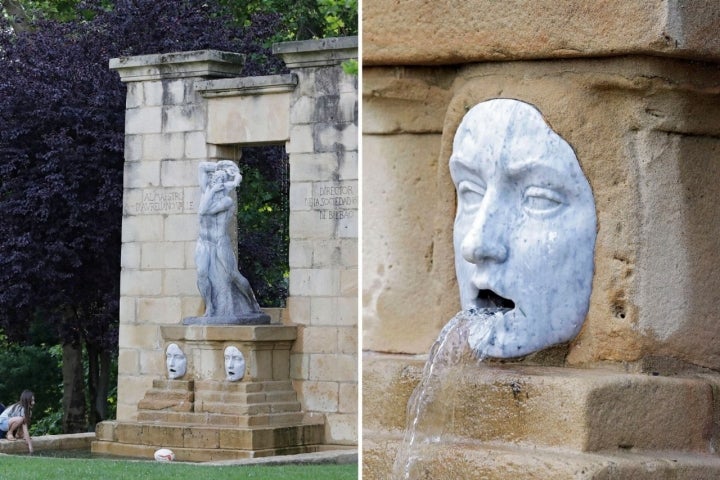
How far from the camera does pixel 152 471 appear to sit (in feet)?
42.2

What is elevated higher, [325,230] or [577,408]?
[325,230]

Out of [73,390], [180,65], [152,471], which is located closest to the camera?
[152,471]

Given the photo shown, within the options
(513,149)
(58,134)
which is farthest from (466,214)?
(58,134)

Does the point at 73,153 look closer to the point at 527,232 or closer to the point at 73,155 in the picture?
the point at 73,155

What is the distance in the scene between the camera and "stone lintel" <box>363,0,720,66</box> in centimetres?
270

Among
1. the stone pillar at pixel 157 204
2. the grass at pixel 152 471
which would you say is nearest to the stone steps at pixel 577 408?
the grass at pixel 152 471

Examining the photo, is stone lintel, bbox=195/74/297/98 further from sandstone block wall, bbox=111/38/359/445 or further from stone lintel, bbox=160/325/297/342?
stone lintel, bbox=160/325/297/342

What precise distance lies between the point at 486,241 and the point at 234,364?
13250mm

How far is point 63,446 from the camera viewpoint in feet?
56.9

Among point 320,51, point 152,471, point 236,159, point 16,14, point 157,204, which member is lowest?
point 152,471

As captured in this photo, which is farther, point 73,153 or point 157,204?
point 73,153

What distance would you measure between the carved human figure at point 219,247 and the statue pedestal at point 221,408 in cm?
33

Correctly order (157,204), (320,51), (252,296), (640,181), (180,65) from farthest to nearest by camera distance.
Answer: (157,204)
(180,65)
(252,296)
(320,51)
(640,181)

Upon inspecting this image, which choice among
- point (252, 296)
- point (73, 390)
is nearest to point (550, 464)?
point (252, 296)
